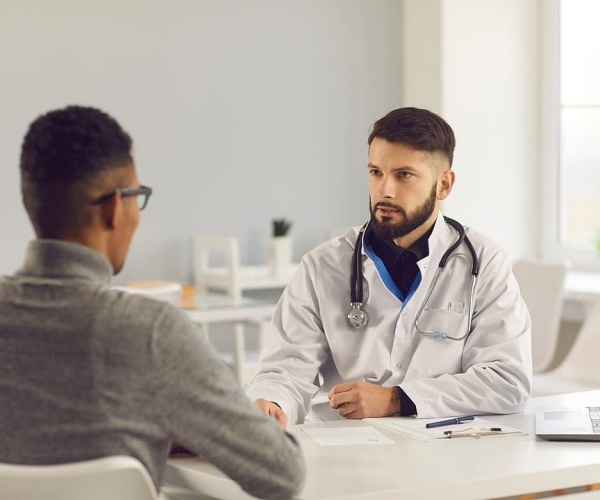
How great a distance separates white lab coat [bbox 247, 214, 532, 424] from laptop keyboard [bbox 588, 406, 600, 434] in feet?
0.51

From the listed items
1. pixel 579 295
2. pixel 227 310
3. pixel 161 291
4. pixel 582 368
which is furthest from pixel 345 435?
pixel 579 295

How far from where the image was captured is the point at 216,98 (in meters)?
5.32

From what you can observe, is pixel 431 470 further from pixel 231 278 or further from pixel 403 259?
pixel 231 278

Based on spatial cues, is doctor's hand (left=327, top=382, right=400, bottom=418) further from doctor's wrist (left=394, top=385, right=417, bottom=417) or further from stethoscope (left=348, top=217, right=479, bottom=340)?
stethoscope (left=348, top=217, right=479, bottom=340)

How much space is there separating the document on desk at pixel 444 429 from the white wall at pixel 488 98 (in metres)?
2.93

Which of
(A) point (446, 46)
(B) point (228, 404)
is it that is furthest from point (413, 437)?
(A) point (446, 46)

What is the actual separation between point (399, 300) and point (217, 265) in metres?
A: 2.95

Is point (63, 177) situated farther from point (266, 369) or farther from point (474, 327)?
point (474, 327)

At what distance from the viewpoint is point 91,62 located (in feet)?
16.6

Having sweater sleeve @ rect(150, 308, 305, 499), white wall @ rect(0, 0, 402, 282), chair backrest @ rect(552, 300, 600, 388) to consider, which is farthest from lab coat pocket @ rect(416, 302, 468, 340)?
white wall @ rect(0, 0, 402, 282)

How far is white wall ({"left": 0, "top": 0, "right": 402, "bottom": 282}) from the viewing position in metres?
4.98

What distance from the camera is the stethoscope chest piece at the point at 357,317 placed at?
2.49 m

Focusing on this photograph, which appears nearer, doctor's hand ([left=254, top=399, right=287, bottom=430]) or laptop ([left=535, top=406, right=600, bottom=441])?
laptop ([left=535, top=406, right=600, bottom=441])

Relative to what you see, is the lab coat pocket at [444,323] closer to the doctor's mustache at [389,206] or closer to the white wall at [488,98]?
the doctor's mustache at [389,206]
